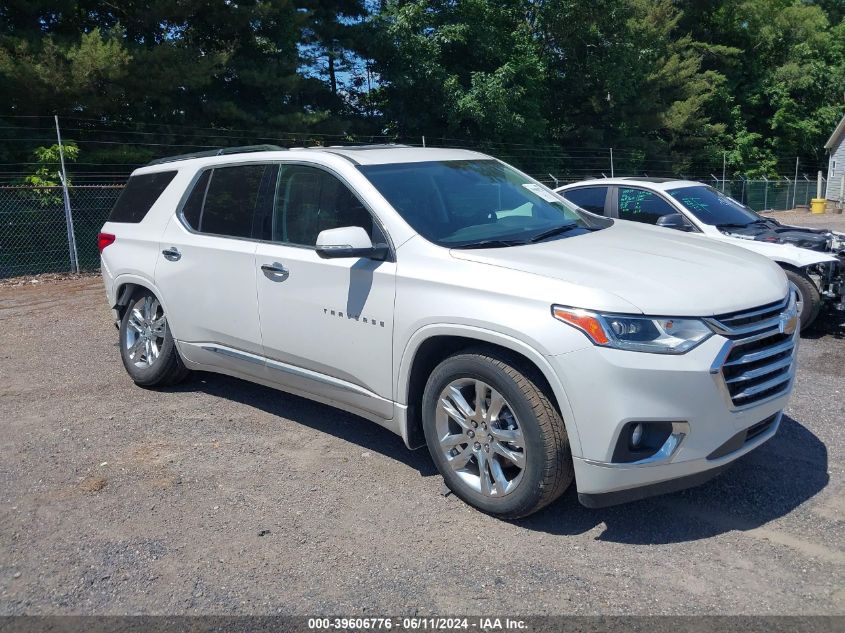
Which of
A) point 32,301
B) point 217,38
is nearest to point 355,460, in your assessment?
point 32,301

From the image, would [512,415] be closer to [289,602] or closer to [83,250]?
[289,602]

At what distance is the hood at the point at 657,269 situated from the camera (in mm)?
3469

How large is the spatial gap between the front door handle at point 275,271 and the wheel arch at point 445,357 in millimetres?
1071

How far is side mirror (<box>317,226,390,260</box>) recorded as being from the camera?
13.2ft

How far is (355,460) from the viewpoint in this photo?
468cm

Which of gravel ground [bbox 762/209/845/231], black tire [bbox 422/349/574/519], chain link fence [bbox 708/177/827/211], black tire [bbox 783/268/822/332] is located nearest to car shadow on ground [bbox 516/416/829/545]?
black tire [bbox 422/349/574/519]

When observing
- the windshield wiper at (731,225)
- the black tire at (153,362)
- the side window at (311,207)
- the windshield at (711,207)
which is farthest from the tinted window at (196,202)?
the windshield wiper at (731,225)

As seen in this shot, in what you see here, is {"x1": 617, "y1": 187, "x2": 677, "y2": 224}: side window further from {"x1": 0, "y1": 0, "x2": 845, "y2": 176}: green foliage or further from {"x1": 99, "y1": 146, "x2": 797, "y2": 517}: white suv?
{"x1": 0, "y1": 0, "x2": 845, "y2": 176}: green foliage

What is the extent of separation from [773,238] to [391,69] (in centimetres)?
1648

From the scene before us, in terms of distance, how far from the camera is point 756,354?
3.61 meters

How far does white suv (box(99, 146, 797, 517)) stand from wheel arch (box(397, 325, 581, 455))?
0.4 inches

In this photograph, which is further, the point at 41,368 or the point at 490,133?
the point at 490,133

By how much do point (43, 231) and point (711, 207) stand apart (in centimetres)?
1074

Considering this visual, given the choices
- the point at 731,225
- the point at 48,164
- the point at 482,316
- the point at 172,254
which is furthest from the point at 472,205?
the point at 48,164
